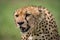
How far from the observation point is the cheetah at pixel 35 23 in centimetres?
648

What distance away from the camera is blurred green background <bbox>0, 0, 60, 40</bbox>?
9.84m

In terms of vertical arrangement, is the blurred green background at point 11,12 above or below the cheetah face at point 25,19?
below

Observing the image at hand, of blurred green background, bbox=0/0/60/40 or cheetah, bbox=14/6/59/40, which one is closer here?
cheetah, bbox=14/6/59/40

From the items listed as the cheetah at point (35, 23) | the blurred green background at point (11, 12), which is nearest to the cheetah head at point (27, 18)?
the cheetah at point (35, 23)

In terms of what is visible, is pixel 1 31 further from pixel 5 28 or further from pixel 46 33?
pixel 46 33

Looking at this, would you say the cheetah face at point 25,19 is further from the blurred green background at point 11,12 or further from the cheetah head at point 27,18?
the blurred green background at point 11,12

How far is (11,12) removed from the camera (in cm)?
1105

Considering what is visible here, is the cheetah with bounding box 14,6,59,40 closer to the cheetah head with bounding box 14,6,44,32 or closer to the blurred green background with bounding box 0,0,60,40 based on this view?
the cheetah head with bounding box 14,6,44,32

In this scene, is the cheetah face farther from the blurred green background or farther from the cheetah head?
the blurred green background

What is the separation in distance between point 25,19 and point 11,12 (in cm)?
459

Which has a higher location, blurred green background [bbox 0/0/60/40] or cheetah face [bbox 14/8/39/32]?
cheetah face [bbox 14/8/39/32]

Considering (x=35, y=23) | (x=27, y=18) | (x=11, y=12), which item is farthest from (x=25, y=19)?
(x=11, y=12)

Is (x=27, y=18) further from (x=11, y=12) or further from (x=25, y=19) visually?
(x=11, y=12)

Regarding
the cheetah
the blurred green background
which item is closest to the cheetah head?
the cheetah
